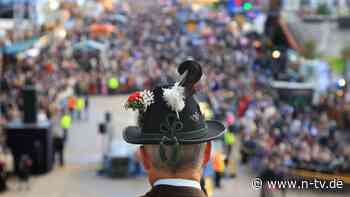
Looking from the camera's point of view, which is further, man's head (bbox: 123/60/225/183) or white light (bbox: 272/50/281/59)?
white light (bbox: 272/50/281/59)

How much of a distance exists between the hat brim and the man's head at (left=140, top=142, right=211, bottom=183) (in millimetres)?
32

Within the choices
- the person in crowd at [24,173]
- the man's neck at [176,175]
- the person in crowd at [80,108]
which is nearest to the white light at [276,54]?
the person in crowd at [80,108]

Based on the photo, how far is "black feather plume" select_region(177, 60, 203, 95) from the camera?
8.84ft

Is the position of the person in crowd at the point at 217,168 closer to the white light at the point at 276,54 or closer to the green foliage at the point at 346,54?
the green foliage at the point at 346,54

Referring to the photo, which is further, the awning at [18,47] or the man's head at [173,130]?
the awning at [18,47]

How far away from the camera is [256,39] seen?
117ft

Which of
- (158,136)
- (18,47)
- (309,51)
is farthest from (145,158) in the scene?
(18,47)

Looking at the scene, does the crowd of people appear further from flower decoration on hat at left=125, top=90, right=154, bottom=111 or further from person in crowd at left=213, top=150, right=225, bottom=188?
flower decoration on hat at left=125, top=90, right=154, bottom=111

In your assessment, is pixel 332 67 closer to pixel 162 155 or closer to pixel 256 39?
pixel 256 39

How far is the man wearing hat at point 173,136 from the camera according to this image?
2.61 metres

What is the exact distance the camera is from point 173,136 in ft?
8.54

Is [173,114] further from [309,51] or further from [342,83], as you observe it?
[309,51]

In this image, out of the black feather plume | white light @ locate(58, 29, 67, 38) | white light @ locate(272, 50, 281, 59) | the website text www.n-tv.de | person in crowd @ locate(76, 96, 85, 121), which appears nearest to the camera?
the black feather plume

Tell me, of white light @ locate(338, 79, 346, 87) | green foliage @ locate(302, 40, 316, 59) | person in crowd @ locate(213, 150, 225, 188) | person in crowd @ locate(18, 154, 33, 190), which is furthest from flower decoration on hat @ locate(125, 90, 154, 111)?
green foliage @ locate(302, 40, 316, 59)
